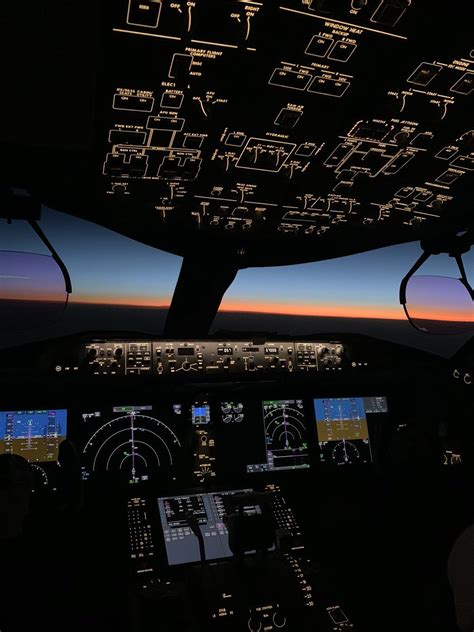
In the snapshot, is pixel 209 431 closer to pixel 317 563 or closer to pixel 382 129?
pixel 317 563

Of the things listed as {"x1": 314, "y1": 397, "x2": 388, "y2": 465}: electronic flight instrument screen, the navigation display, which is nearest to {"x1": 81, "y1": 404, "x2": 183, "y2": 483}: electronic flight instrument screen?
the navigation display

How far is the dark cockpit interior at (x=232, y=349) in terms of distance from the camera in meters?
1.27

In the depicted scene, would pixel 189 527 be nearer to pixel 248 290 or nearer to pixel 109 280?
pixel 248 290

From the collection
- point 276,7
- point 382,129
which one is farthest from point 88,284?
point 276,7

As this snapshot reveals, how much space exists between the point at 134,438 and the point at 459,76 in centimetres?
184

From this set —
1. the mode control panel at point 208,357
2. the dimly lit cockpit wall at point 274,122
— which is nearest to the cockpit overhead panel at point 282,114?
the dimly lit cockpit wall at point 274,122

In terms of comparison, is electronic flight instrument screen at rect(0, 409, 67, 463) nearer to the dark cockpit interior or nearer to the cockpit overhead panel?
the dark cockpit interior

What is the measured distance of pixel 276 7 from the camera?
113 centimetres

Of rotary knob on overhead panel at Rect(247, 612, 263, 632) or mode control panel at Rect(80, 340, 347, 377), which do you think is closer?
rotary knob on overhead panel at Rect(247, 612, 263, 632)

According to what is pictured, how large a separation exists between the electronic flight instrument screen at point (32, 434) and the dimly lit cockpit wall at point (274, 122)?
911mm

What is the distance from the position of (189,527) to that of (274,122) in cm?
156

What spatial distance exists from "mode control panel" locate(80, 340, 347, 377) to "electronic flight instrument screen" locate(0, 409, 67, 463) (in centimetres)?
29

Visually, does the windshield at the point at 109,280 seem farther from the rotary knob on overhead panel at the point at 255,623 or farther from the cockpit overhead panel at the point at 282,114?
the rotary knob on overhead panel at the point at 255,623

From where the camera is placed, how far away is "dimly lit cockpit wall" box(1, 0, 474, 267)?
1.19 metres
